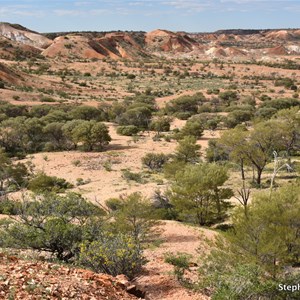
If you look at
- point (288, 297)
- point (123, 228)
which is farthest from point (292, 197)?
point (123, 228)

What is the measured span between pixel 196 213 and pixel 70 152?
2092 cm

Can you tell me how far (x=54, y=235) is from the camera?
13.6 m

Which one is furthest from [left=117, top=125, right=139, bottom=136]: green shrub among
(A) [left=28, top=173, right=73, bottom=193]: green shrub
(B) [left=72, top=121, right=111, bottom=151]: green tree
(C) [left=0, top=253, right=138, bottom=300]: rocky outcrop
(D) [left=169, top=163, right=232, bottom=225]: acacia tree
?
(C) [left=0, top=253, right=138, bottom=300]: rocky outcrop

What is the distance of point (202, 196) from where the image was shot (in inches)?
888

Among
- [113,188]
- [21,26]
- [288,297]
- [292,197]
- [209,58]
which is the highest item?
[21,26]

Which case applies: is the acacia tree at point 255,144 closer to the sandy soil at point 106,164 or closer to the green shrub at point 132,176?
the sandy soil at point 106,164

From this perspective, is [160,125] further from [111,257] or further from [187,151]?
[111,257]

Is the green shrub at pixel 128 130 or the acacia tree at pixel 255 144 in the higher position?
the acacia tree at pixel 255 144

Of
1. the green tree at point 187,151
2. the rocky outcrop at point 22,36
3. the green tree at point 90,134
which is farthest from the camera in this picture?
the rocky outcrop at point 22,36

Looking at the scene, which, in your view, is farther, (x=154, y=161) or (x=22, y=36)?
(x=22, y=36)

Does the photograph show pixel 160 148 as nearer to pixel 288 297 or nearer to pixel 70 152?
pixel 70 152

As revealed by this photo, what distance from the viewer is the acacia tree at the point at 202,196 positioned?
72.8 feet

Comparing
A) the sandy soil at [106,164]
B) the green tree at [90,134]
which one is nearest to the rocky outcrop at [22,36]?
the sandy soil at [106,164]

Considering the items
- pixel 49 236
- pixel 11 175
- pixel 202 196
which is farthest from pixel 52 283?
pixel 11 175
